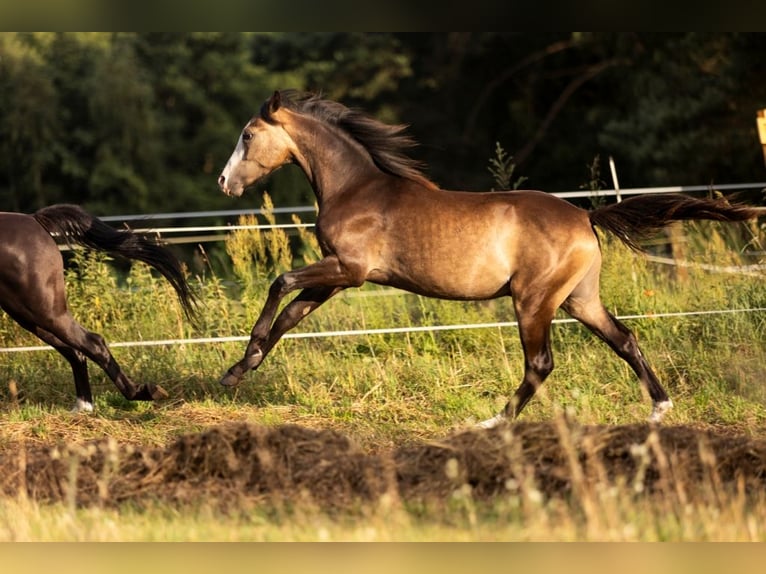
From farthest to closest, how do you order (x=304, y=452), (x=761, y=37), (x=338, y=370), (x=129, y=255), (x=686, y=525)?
(x=761, y=37)
(x=338, y=370)
(x=129, y=255)
(x=304, y=452)
(x=686, y=525)

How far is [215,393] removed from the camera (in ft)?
28.3

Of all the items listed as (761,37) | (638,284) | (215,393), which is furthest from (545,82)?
(215,393)

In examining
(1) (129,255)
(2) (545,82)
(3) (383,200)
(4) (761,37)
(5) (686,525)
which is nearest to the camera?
(5) (686,525)

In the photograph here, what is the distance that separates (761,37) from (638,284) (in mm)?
9759

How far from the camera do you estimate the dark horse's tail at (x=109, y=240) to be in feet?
26.7

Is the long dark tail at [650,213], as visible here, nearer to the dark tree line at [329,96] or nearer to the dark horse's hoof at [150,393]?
the dark horse's hoof at [150,393]

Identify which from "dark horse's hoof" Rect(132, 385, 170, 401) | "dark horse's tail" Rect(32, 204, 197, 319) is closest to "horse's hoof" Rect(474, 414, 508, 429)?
"dark horse's hoof" Rect(132, 385, 170, 401)

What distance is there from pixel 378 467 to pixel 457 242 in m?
2.05

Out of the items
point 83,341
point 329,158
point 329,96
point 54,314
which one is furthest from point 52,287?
→ point 329,96

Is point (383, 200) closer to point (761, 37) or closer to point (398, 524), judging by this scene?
point (398, 524)

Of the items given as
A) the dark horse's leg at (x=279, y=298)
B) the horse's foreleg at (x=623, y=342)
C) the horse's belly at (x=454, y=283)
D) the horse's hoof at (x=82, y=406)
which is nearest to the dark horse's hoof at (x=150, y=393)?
the horse's hoof at (x=82, y=406)

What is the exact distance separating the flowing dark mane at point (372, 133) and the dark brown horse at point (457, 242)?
0.02 metres

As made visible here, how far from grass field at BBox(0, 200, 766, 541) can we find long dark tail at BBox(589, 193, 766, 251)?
46.4 inches

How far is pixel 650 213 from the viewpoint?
758 cm
